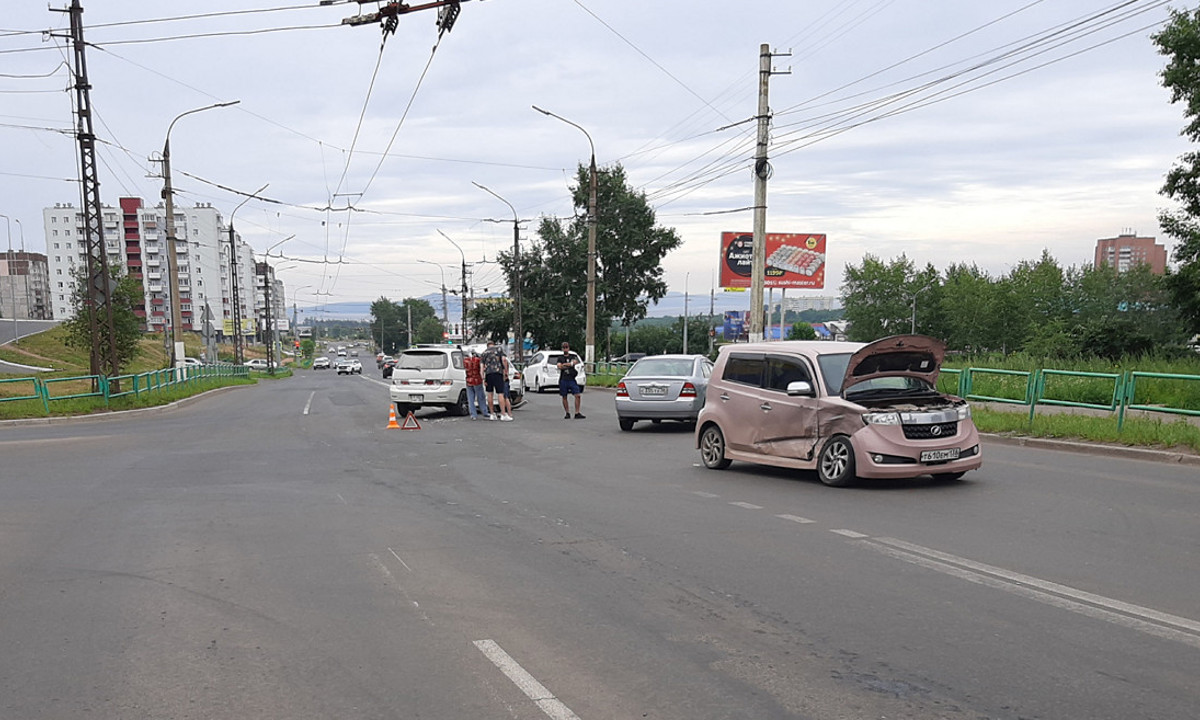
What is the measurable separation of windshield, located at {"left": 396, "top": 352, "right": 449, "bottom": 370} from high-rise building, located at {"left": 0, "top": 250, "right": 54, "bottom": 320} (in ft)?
468

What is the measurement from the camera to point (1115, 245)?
175375mm

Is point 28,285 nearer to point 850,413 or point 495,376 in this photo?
point 495,376

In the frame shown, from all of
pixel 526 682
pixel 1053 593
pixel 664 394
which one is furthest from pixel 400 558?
pixel 664 394

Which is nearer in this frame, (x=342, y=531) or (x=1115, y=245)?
(x=342, y=531)

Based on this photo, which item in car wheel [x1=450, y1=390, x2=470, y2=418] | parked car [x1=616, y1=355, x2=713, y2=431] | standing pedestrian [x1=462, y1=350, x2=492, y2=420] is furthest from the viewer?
car wheel [x1=450, y1=390, x2=470, y2=418]

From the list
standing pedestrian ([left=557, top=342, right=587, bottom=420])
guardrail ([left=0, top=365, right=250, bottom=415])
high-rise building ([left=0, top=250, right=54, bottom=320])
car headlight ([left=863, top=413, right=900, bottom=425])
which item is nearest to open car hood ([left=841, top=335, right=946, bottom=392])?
car headlight ([left=863, top=413, right=900, bottom=425])

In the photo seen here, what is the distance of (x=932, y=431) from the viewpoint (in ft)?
32.8

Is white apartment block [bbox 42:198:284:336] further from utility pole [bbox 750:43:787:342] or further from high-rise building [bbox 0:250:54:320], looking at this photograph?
utility pole [bbox 750:43:787:342]

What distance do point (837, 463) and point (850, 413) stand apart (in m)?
0.63

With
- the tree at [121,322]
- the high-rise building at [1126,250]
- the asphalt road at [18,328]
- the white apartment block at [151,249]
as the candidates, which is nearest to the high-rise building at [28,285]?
the white apartment block at [151,249]

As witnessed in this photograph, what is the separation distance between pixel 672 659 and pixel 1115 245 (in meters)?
201

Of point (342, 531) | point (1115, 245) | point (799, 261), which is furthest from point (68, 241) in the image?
point (1115, 245)

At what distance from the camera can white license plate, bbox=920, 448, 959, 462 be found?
9.90m

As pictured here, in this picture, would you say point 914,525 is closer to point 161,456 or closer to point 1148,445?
point 1148,445
